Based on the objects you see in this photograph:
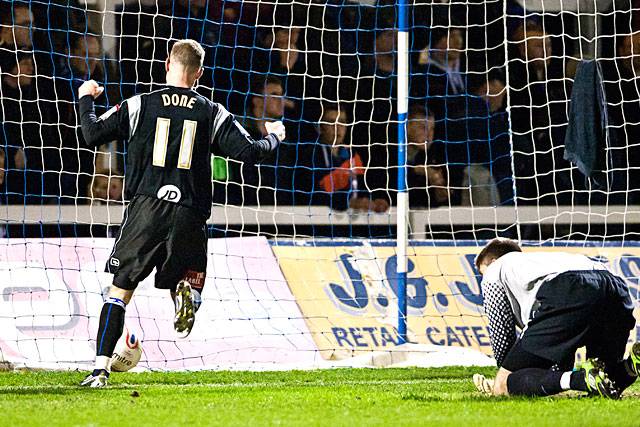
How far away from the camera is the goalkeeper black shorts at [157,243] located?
770cm

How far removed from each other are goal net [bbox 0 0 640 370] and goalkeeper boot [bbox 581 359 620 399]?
3.18 metres

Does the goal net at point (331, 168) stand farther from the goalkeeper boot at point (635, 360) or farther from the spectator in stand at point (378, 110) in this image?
the goalkeeper boot at point (635, 360)

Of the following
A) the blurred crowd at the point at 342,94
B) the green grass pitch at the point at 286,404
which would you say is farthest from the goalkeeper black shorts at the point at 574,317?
the blurred crowd at the point at 342,94

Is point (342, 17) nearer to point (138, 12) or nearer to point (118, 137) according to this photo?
point (138, 12)

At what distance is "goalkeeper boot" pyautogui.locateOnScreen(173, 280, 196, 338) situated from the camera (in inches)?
307

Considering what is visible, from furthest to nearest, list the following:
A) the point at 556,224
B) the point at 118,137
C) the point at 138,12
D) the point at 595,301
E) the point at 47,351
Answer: the point at 556,224 < the point at 138,12 < the point at 47,351 < the point at 118,137 < the point at 595,301

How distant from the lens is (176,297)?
784 cm

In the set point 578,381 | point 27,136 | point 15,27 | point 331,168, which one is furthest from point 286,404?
point 27,136

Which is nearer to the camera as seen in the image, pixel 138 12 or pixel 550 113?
pixel 138 12

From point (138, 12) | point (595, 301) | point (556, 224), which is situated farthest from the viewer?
point (556, 224)

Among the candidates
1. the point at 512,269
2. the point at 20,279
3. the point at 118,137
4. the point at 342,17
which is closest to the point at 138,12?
the point at 342,17

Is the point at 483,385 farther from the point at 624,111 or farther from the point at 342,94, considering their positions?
the point at 624,111

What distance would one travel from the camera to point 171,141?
7828mm

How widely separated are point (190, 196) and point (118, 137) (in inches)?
21.9
